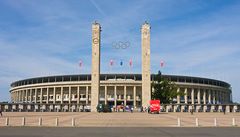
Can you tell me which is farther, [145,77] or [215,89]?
[215,89]

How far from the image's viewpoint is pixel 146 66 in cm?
9862

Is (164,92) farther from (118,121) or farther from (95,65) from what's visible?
(118,121)

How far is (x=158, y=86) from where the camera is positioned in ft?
347

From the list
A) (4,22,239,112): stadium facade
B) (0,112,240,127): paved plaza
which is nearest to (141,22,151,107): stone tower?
(4,22,239,112): stadium facade

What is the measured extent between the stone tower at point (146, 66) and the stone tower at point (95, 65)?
1384 cm

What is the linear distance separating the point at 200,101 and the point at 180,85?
1324cm

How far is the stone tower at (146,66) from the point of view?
97688 mm

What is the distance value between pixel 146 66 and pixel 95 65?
51.4 ft

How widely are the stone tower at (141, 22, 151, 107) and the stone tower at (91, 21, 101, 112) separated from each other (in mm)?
13839

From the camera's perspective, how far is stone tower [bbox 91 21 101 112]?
3863 inches

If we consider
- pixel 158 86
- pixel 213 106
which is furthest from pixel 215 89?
pixel 158 86
